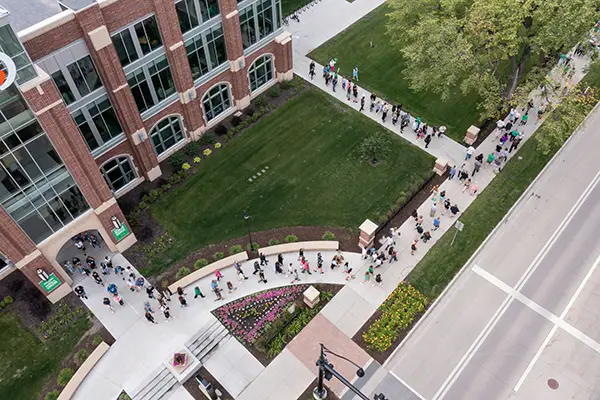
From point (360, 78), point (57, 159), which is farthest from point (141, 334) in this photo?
point (360, 78)

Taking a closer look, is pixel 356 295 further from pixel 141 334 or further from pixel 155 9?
pixel 155 9

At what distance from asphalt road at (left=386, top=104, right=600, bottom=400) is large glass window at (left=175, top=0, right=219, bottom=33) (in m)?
21.6

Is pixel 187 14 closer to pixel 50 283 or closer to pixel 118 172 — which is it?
pixel 118 172

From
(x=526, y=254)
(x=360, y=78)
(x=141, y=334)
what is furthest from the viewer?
(x=360, y=78)

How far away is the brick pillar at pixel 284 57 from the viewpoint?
3581cm

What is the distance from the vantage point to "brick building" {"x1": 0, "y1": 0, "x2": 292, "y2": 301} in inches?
853

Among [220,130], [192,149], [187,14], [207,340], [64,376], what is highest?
[187,14]

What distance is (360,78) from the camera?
39.0 m

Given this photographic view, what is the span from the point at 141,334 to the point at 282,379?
8005 mm

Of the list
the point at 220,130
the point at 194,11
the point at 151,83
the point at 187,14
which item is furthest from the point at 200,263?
the point at 194,11

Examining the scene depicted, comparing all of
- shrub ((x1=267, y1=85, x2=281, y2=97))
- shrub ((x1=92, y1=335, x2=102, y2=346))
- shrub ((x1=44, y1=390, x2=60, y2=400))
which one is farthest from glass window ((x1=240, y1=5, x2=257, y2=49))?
shrub ((x1=44, y1=390, x2=60, y2=400))

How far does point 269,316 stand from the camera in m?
26.6

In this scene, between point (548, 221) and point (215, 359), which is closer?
point (215, 359)

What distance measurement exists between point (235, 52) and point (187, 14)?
16.0 ft
